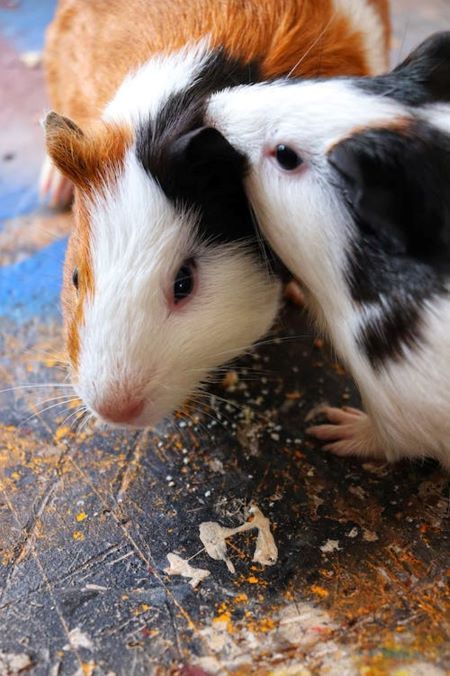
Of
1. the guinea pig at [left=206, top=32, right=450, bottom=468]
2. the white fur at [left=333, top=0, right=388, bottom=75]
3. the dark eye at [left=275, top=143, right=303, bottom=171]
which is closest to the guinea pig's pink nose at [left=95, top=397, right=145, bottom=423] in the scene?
the guinea pig at [left=206, top=32, right=450, bottom=468]

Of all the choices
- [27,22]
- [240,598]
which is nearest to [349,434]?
[240,598]

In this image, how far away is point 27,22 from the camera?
3244mm

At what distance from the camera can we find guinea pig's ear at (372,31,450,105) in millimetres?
1382

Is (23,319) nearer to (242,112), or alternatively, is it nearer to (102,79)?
(102,79)

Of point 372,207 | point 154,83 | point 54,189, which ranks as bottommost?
point 54,189

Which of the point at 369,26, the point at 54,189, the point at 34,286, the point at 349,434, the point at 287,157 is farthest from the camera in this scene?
the point at 54,189

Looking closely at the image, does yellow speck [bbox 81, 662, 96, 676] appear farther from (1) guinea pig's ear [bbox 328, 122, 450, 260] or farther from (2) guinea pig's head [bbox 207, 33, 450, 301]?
(1) guinea pig's ear [bbox 328, 122, 450, 260]

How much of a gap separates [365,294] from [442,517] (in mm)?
562

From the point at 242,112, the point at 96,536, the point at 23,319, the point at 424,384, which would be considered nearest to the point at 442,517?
the point at 424,384

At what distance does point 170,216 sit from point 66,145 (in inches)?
10.5

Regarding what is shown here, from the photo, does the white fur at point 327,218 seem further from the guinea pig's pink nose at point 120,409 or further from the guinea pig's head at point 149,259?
the guinea pig's pink nose at point 120,409

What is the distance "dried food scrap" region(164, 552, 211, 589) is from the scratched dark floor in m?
0.02

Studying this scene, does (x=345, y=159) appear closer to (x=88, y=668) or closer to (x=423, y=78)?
(x=423, y=78)

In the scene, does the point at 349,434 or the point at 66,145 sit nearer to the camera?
the point at 66,145
